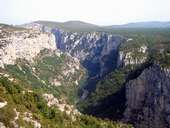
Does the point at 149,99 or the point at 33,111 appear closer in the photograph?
the point at 33,111

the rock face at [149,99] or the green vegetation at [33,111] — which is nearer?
the green vegetation at [33,111]

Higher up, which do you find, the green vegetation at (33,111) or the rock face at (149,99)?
the green vegetation at (33,111)

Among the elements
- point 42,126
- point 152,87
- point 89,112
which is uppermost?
point 42,126

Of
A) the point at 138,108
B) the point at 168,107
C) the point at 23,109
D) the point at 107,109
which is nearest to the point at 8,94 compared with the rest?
the point at 23,109

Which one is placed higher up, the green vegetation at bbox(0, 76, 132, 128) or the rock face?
the green vegetation at bbox(0, 76, 132, 128)

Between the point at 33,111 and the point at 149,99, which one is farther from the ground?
the point at 33,111

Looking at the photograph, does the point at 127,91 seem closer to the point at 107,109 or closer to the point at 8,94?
the point at 107,109

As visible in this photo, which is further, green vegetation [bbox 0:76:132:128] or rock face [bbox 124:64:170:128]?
rock face [bbox 124:64:170:128]

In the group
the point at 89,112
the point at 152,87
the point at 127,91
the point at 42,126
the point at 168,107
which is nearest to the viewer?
the point at 42,126
